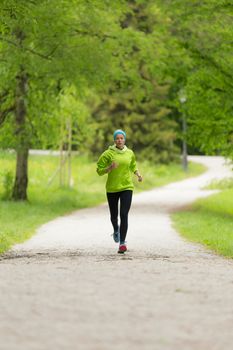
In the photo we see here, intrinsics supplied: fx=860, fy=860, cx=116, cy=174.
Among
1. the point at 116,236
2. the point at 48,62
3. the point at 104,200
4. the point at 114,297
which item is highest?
the point at 48,62

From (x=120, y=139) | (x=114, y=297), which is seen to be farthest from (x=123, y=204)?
(x=114, y=297)

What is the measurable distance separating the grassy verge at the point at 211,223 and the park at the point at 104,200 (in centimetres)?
6

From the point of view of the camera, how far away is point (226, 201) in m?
34.5

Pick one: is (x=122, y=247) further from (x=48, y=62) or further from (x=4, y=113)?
(x=4, y=113)

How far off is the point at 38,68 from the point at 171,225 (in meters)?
6.50

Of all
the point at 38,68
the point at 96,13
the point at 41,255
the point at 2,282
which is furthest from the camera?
the point at 96,13

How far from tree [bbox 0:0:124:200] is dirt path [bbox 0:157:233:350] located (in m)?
9.73

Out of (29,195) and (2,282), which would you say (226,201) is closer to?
(29,195)

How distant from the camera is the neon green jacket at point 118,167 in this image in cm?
1375

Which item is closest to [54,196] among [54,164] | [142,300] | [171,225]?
[171,225]

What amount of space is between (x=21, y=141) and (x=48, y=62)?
382 centimetres

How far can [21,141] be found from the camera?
28.5 m

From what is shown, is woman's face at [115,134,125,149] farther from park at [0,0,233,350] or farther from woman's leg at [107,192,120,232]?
woman's leg at [107,192,120,232]

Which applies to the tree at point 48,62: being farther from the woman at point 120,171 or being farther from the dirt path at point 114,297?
the dirt path at point 114,297
